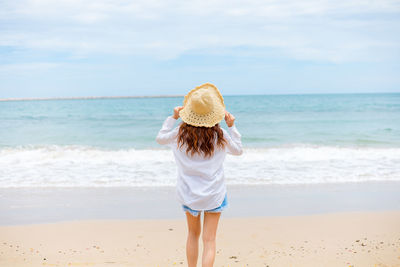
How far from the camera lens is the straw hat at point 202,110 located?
2.55 metres

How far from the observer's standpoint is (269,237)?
4.30 m

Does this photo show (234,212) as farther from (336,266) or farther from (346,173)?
(346,173)

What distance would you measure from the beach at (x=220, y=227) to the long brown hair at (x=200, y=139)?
1.59 m

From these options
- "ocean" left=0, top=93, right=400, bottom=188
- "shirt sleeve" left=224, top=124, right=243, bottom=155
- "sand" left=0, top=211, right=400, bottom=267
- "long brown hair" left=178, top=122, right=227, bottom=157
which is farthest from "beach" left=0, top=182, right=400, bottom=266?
Result: "long brown hair" left=178, top=122, right=227, bottom=157

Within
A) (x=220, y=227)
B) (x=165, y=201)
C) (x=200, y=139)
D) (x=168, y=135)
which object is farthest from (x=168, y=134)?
(x=165, y=201)

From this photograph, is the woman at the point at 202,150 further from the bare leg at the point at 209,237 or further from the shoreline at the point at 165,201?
the shoreline at the point at 165,201

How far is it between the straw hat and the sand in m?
1.72

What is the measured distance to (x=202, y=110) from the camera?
2.55 meters

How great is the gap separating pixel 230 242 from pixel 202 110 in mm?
2129

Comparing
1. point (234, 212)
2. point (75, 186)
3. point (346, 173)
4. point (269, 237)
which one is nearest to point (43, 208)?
point (75, 186)

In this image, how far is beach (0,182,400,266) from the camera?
375 centimetres

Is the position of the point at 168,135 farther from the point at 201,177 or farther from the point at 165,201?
the point at 165,201

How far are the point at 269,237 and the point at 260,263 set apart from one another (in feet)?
2.45

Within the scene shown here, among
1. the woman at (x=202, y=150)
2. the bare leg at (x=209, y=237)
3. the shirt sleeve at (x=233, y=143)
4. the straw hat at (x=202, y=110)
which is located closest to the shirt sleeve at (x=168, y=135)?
the woman at (x=202, y=150)
